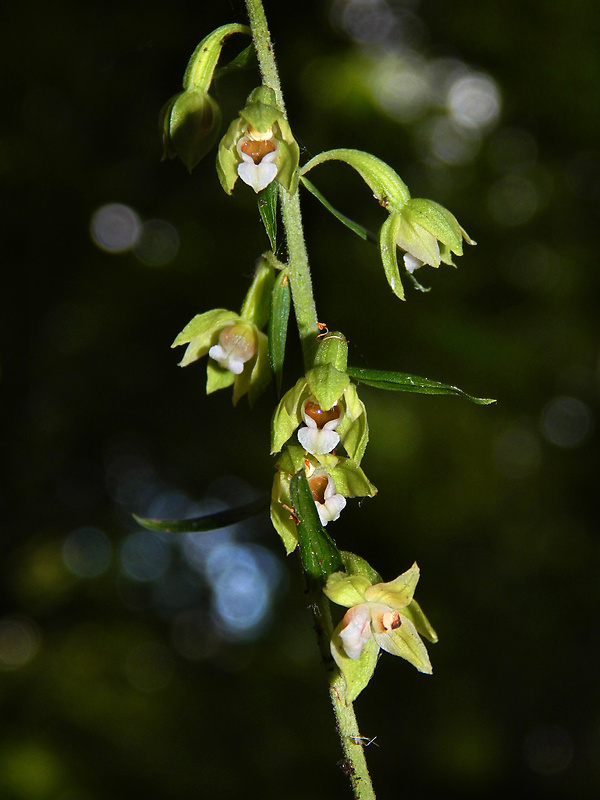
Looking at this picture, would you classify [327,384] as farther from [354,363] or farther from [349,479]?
[354,363]

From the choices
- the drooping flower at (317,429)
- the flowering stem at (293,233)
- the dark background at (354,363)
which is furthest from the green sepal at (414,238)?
the dark background at (354,363)

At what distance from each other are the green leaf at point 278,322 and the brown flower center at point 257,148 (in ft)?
0.55

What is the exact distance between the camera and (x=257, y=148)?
1050mm

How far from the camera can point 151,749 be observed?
3.52 m

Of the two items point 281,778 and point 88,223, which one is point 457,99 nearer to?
point 88,223

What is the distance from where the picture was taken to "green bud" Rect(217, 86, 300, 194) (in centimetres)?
101

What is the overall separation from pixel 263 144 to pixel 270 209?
103 millimetres

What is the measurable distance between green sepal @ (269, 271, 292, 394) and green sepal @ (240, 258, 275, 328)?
0.08 metres

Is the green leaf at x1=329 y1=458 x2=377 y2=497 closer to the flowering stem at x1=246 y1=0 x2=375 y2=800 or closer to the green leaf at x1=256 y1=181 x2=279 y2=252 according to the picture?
the flowering stem at x1=246 y1=0 x2=375 y2=800

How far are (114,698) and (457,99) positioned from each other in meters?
3.62

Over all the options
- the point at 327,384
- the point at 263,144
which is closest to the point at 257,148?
the point at 263,144

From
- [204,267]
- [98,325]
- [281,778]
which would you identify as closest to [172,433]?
[98,325]

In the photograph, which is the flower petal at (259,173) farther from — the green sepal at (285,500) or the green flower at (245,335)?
the green sepal at (285,500)

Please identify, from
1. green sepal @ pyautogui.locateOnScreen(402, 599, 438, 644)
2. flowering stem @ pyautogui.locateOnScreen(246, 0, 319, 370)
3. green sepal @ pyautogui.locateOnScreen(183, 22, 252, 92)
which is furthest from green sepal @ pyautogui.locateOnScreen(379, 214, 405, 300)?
green sepal @ pyautogui.locateOnScreen(402, 599, 438, 644)
